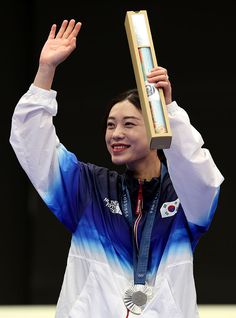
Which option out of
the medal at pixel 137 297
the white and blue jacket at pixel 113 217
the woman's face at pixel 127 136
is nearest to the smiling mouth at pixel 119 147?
the woman's face at pixel 127 136

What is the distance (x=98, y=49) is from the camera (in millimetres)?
5871

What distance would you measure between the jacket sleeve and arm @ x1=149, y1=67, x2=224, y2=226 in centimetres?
40

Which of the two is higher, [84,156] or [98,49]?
[98,49]

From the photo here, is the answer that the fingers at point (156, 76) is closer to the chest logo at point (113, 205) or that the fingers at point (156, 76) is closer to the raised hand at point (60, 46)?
the raised hand at point (60, 46)

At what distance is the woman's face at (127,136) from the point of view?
3.47 meters

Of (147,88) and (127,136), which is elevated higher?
(147,88)

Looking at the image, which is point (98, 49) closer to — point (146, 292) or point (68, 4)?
point (68, 4)

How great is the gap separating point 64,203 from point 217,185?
1.77 ft

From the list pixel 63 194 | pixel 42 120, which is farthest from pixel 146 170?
pixel 42 120

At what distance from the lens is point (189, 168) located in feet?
10.5

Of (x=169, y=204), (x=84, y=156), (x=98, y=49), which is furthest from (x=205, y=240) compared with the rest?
(x=169, y=204)

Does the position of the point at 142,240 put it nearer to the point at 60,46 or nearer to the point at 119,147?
the point at 119,147

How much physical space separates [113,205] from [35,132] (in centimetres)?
37

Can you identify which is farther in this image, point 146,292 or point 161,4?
point 161,4
